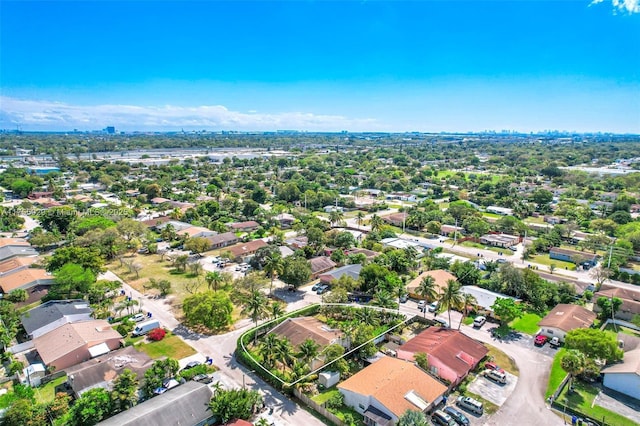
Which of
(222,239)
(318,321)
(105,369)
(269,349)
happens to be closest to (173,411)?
(269,349)

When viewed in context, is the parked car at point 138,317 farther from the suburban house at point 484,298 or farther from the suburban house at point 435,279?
the suburban house at point 484,298

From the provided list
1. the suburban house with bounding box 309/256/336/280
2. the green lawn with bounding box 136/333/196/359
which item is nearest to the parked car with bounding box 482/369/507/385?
the green lawn with bounding box 136/333/196/359

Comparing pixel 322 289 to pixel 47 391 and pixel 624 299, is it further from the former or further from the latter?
pixel 624 299

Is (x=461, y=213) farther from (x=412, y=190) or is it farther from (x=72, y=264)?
(x=72, y=264)

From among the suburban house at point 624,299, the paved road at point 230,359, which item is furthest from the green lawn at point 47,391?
the suburban house at point 624,299

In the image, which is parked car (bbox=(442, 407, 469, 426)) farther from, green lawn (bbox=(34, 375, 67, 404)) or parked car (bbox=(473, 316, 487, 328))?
green lawn (bbox=(34, 375, 67, 404))

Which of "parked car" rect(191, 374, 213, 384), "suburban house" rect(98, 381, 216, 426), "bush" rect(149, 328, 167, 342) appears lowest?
"bush" rect(149, 328, 167, 342)
